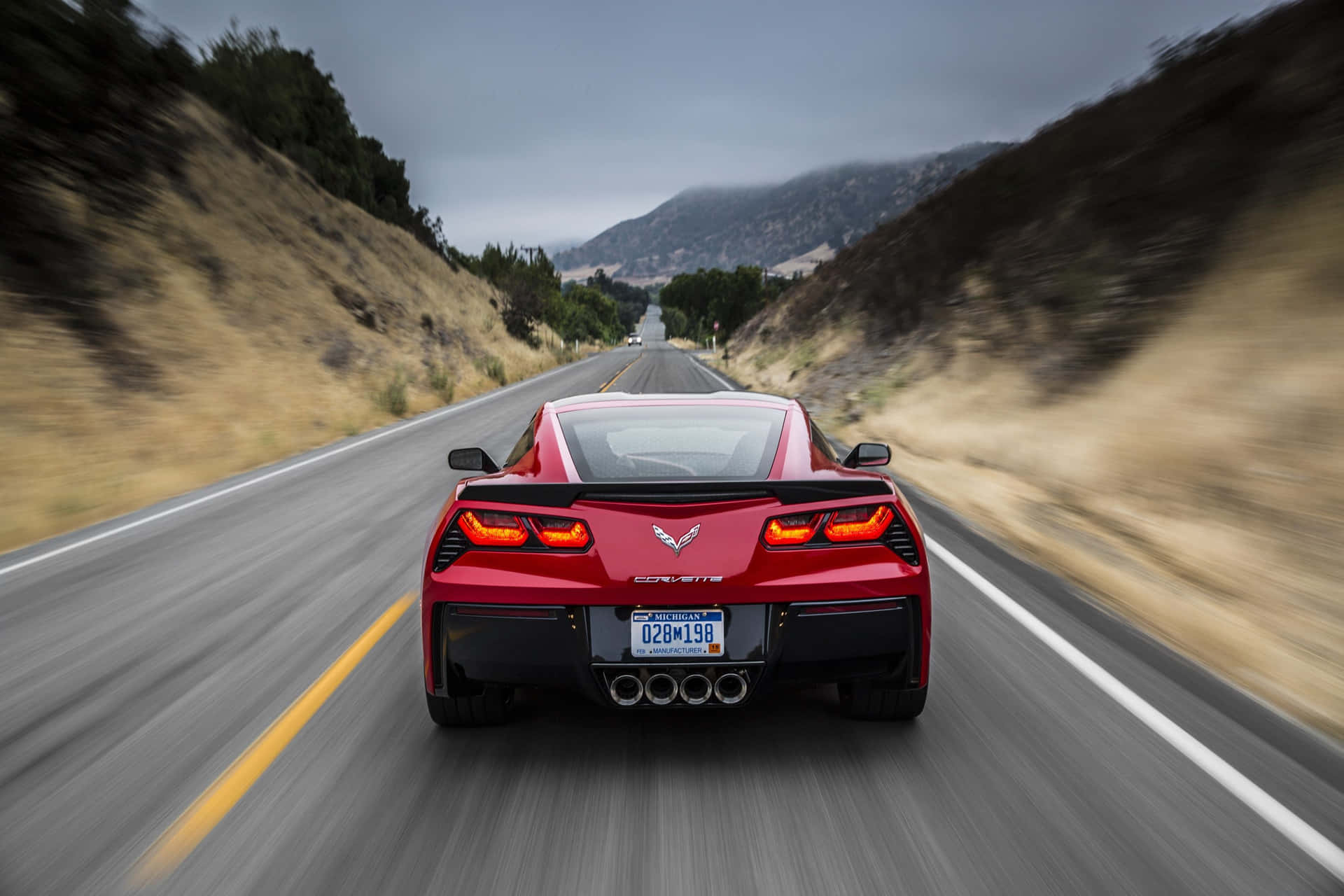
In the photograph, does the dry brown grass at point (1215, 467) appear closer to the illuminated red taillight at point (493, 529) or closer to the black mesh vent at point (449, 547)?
the illuminated red taillight at point (493, 529)

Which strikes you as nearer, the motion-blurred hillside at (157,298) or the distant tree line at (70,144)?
the motion-blurred hillside at (157,298)

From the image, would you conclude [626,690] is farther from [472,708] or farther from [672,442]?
[672,442]

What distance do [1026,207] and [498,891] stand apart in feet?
74.1

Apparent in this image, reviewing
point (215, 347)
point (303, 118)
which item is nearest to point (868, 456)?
point (215, 347)

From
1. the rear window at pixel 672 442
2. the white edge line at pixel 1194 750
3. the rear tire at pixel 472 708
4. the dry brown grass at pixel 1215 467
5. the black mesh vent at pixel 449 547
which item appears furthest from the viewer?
the dry brown grass at pixel 1215 467

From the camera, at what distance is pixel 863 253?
39188mm

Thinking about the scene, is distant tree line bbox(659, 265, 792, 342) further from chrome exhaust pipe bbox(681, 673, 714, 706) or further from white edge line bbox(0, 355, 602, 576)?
chrome exhaust pipe bbox(681, 673, 714, 706)

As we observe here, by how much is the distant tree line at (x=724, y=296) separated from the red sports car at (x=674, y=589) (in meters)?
66.4

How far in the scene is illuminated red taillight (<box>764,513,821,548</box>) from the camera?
11.3 feet

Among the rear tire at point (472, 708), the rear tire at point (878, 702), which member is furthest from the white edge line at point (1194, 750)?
the rear tire at point (472, 708)

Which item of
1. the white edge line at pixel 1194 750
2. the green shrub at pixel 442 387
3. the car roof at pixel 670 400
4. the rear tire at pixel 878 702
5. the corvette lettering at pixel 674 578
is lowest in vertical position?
the green shrub at pixel 442 387

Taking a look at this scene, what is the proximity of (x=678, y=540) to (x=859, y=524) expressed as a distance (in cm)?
69

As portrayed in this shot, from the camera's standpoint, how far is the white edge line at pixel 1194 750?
293 centimetres

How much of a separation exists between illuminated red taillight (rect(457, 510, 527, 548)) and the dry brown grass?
11.0 ft
